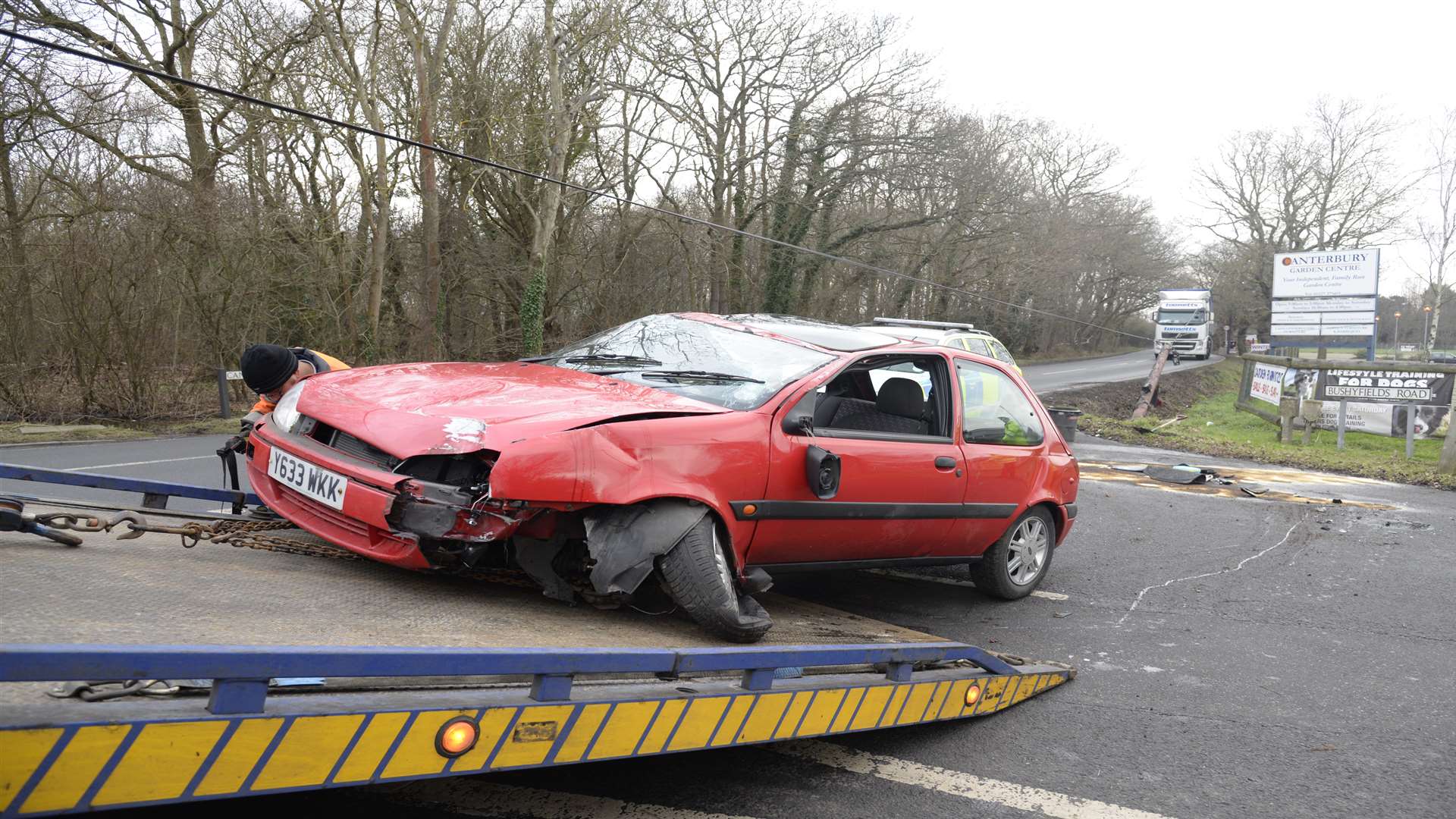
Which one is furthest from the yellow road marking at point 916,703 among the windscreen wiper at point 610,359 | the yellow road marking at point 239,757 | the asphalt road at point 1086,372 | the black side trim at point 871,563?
the asphalt road at point 1086,372

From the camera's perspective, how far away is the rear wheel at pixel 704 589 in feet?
11.1

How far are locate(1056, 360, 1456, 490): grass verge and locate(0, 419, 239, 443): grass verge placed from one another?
14.8 meters

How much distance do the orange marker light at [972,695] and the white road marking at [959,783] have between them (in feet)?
1.34

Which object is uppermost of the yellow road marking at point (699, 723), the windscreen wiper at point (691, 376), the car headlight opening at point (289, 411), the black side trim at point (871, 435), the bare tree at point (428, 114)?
the bare tree at point (428, 114)

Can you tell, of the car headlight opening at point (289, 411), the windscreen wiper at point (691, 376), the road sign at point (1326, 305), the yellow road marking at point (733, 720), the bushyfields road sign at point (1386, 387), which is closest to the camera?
the yellow road marking at point (733, 720)

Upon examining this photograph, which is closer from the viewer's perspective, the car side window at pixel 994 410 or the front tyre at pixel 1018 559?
the car side window at pixel 994 410

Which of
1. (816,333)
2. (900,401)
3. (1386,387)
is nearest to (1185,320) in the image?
(1386,387)

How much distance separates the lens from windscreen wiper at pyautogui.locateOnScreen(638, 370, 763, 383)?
4.25 m

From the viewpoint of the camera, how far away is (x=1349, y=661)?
4859 mm

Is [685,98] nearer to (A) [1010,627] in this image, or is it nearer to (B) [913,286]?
(B) [913,286]

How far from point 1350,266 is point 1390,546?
16006mm

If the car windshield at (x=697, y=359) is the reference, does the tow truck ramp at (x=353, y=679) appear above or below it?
below

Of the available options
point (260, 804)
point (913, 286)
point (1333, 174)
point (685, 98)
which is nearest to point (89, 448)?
point (260, 804)

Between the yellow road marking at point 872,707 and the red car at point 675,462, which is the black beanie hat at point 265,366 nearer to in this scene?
the red car at point 675,462
